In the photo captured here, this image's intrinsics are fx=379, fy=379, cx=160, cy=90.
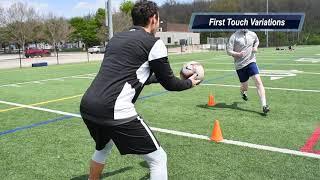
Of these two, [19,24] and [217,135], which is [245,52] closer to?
[217,135]

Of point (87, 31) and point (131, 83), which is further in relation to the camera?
point (87, 31)

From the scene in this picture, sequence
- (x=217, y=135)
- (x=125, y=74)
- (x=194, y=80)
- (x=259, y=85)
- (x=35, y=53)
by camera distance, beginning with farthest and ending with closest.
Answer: (x=35, y=53), (x=259, y=85), (x=217, y=135), (x=194, y=80), (x=125, y=74)

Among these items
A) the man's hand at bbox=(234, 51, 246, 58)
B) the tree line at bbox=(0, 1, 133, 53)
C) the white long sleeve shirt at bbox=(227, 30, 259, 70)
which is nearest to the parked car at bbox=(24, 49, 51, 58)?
the tree line at bbox=(0, 1, 133, 53)

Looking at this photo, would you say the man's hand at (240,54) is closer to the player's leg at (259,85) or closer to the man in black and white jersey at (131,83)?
the player's leg at (259,85)

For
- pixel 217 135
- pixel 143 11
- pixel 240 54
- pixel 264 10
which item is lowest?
pixel 217 135

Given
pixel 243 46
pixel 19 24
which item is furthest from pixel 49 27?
pixel 243 46

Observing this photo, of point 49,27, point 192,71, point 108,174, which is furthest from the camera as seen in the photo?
point 49,27

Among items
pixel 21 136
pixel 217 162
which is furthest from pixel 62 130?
pixel 217 162

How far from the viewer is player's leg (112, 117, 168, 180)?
9.80 feet

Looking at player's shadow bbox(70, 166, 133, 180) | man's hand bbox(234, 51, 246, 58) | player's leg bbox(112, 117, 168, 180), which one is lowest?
player's shadow bbox(70, 166, 133, 180)

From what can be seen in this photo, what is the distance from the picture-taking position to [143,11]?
2.97 m

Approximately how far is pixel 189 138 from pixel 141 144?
302 cm

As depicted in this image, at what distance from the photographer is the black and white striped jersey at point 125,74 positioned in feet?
9.55

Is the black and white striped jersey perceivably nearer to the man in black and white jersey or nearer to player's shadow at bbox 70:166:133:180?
the man in black and white jersey
